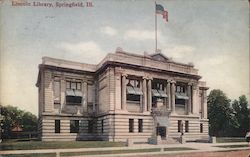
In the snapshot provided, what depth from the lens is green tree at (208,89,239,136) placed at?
15.4m

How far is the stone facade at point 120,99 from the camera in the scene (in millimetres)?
15141

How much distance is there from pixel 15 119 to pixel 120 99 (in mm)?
5289

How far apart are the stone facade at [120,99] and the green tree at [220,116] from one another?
1.43 feet

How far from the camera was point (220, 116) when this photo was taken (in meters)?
16.4

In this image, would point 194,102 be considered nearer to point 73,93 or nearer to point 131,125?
point 131,125

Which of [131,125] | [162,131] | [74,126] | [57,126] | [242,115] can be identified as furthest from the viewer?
[162,131]

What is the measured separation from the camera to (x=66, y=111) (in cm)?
1608

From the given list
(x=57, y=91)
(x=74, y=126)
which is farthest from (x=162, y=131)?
(x=57, y=91)

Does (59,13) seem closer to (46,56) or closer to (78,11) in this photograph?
(78,11)

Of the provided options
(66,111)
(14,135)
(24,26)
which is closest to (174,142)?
(66,111)

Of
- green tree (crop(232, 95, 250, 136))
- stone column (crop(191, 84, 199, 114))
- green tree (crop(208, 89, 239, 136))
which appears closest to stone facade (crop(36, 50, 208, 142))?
stone column (crop(191, 84, 199, 114))

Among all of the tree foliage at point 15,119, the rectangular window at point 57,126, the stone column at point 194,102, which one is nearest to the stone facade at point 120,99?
the rectangular window at point 57,126

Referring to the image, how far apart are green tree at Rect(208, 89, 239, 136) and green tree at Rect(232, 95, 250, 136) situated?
0.27m

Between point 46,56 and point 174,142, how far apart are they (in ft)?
26.7
